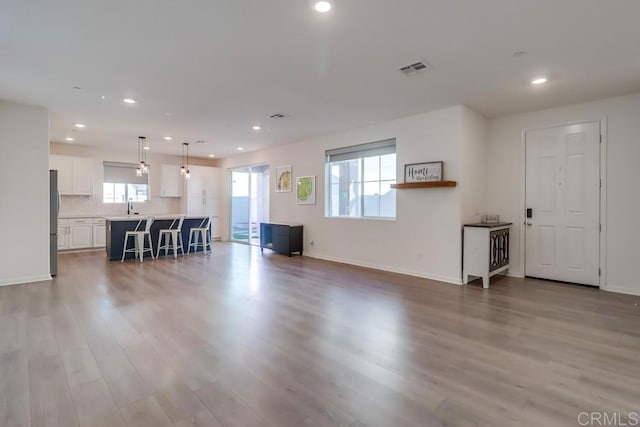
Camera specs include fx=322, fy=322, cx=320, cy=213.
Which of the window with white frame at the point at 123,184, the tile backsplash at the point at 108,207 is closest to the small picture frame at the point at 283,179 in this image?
the tile backsplash at the point at 108,207

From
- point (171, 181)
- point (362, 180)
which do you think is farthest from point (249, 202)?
point (362, 180)

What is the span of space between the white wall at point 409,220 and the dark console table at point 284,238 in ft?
0.99

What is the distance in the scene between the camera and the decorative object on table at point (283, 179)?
25.5 feet

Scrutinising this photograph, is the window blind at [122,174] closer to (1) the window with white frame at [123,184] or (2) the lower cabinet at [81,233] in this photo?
(1) the window with white frame at [123,184]

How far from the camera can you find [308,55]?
318 centimetres

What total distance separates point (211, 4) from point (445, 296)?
397cm

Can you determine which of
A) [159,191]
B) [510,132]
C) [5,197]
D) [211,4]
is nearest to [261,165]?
[159,191]

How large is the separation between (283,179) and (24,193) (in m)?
4.73

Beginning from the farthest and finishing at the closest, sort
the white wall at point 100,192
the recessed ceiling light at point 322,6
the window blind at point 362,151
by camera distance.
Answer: the white wall at point 100,192, the window blind at point 362,151, the recessed ceiling light at point 322,6

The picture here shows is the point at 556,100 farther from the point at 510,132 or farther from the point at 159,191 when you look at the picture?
the point at 159,191

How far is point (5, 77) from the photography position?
12.3 ft
